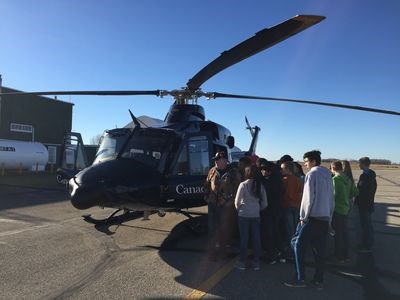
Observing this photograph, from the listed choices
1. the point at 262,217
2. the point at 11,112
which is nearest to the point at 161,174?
the point at 262,217

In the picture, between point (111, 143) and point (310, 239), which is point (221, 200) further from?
point (111, 143)

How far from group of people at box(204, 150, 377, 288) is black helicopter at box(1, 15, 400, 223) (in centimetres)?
100

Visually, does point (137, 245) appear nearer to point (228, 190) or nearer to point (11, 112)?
point (228, 190)

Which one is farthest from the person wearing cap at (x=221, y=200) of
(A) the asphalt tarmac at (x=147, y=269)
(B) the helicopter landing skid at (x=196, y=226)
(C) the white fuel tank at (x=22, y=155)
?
(C) the white fuel tank at (x=22, y=155)

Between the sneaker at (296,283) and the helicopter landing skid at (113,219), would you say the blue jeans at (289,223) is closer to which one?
the sneaker at (296,283)

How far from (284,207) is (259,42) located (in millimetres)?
2994

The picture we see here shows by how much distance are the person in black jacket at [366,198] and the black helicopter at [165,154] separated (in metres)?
1.23

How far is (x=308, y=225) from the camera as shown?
19.3ft

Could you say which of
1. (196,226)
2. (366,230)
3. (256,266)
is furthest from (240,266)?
(366,230)

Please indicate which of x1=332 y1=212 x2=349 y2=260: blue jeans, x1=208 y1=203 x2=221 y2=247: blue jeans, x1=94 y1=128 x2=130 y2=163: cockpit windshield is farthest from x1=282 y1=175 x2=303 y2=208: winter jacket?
x1=94 y1=128 x2=130 y2=163: cockpit windshield

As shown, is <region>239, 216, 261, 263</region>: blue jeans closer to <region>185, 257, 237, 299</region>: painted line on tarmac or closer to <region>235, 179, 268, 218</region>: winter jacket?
<region>235, 179, 268, 218</region>: winter jacket

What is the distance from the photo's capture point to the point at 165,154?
8.33 metres

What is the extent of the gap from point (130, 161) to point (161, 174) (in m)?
0.63

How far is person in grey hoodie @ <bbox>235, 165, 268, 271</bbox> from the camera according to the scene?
6.69 metres
